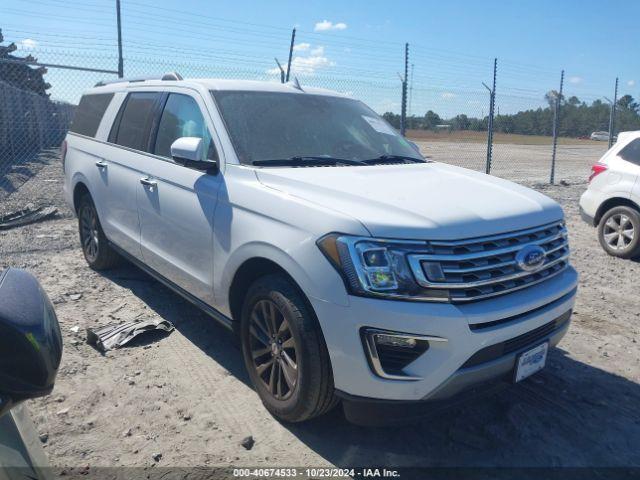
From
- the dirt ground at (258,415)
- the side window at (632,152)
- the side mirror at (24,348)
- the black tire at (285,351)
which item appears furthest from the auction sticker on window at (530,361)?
the side window at (632,152)

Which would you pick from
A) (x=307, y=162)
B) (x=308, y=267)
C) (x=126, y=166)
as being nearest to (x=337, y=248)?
(x=308, y=267)

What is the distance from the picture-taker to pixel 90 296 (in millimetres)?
5051

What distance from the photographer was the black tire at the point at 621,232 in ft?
22.1

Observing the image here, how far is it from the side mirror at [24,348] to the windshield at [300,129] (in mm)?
2240

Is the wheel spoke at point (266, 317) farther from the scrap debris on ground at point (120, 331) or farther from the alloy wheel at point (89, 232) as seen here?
the alloy wheel at point (89, 232)

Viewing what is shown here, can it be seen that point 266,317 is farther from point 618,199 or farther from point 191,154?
point 618,199

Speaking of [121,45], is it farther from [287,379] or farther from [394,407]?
[394,407]

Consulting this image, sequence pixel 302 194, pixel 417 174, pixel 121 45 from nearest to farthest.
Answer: pixel 302 194, pixel 417 174, pixel 121 45

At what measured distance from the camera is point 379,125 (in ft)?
14.4

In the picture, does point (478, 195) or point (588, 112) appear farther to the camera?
point (588, 112)

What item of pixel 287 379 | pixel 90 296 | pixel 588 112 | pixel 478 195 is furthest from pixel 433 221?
pixel 588 112

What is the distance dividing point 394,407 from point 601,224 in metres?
5.83

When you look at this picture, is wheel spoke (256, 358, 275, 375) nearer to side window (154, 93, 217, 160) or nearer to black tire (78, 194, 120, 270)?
side window (154, 93, 217, 160)

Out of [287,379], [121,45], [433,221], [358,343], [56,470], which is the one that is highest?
[121,45]
